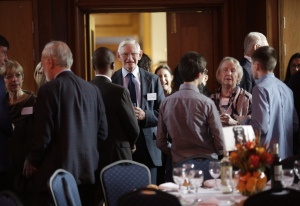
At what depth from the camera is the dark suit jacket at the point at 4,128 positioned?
5922mm

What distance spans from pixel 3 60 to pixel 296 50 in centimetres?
391

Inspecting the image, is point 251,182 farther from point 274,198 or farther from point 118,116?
point 118,116

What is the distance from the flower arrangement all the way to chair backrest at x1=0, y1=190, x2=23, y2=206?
1.57 metres

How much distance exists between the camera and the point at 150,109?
7242 millimetres

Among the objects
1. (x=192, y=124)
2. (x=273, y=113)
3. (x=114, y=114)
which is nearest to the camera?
(x=192, y=124)

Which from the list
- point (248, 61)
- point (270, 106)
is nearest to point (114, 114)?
point (270, 106)

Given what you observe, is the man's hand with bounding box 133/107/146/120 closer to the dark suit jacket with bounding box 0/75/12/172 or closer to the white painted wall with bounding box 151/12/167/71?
the dark suit jacket with bounding box 0/75/12/172

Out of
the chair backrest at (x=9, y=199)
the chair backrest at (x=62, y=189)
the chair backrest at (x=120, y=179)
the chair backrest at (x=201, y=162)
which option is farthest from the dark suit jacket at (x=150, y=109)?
the chair backrest at (x=9, y=199)

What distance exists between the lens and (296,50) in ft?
29.4

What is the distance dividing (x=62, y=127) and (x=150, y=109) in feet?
5.72

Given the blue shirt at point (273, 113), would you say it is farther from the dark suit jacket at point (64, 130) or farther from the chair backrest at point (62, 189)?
the chair backrest at point (62, 189)

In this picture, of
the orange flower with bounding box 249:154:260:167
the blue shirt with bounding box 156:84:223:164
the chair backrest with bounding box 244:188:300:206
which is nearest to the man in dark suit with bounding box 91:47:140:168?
the blue shirt with bounding box 156:84:223:164

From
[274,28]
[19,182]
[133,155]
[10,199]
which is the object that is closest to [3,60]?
[19,182]

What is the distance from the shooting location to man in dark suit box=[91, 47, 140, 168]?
6.37 meters
